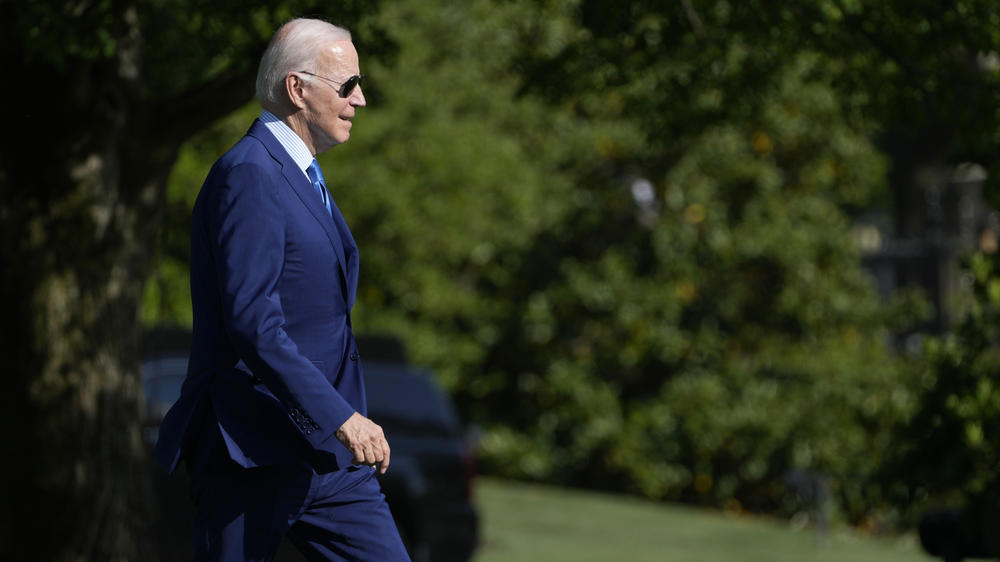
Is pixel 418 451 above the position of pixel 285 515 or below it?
below

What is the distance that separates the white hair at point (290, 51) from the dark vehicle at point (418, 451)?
20.2ft

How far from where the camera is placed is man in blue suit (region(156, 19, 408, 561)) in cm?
347

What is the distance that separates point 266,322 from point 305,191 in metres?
0.38

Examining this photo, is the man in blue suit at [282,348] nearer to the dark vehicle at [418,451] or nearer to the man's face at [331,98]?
the man's face at [331,98]

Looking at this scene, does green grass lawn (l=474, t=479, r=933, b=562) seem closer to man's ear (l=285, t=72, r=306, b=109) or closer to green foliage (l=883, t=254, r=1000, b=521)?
green foliage (l=883, t=254, r=1000, b=521)

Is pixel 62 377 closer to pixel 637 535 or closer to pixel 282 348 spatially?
pixel 282 348

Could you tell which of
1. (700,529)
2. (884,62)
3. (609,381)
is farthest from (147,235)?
(609,381)

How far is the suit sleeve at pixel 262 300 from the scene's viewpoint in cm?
344

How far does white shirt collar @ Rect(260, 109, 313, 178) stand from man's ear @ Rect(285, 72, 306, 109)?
69 mm

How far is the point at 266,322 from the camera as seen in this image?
3.44 meters

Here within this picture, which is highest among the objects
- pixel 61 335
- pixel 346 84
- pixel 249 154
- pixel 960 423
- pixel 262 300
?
pixel 346 84

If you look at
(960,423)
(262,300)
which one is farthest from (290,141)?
(960,423)

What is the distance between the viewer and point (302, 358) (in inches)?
136

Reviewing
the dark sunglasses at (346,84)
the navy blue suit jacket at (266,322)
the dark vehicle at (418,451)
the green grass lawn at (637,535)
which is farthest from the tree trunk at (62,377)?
the green grass lawn at (637,535)
